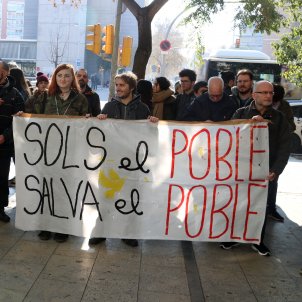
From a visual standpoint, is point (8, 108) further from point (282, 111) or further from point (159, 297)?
point (282, 111)

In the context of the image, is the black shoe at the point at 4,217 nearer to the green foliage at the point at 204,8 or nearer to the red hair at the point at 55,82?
the red hair at the point at 55,82

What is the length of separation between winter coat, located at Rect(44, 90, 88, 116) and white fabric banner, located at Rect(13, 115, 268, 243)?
216 mm

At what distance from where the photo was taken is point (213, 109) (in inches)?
201

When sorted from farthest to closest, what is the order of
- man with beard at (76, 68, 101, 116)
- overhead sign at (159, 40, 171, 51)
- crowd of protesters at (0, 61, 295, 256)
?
overhead sign at (159, 40, 171, 51), man with beard at (76, 68, 101, 116), crowd of protesters at (0, 61, 295, 256)

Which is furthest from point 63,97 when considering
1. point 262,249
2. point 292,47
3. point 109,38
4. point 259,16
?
point 109,38

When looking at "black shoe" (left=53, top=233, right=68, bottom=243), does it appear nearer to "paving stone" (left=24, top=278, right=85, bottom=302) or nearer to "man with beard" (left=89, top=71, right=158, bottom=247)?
"man with beard" (left=89, top=71, right=158, bottom=247)

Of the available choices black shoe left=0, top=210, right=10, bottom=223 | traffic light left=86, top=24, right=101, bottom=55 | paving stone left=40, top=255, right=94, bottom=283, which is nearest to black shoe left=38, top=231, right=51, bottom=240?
paving stone left=40, top=255, right=94, bottom=283

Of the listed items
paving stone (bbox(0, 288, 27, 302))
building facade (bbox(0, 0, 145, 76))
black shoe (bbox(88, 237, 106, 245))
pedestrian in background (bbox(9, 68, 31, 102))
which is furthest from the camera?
building facade (bbox(0, 0, 145, 76))

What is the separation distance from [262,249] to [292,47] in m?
6.22

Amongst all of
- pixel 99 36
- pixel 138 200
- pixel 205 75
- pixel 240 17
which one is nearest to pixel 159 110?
pixel 138 200

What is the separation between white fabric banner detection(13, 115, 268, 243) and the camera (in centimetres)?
443

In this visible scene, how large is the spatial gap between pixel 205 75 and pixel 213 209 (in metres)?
14.9

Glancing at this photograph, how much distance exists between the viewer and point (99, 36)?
11.6 meters

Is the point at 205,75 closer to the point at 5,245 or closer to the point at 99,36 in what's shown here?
the point at 99,36
